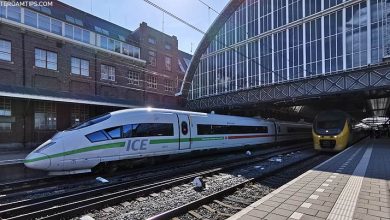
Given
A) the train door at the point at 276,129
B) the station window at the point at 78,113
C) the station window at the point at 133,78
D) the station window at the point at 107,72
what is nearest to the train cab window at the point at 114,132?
the station window at the point at 78,113

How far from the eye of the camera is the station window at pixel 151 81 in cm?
3819

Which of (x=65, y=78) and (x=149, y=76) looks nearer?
(x=65, y=78)

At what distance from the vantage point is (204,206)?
21.4 ft

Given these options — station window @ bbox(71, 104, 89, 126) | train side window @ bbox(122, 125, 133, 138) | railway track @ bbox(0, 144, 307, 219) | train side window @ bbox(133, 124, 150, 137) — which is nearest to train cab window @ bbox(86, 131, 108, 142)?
train side window @ bbox(122, 125, 133, 138)

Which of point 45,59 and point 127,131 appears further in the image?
point 45,59

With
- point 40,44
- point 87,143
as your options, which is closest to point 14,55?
point 40,44

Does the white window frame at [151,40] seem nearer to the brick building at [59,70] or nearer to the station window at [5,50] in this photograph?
the brick building at [59,70]

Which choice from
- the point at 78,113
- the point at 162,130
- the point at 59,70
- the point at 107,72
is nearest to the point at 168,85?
the point at 107,72

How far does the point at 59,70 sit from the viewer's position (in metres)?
27.0

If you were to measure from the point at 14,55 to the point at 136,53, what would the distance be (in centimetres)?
1556

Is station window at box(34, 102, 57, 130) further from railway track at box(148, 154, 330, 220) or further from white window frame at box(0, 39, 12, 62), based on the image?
railway track at box(148, 154, 330, 220)

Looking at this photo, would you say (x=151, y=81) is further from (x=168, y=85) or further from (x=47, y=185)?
(x=47, y=185)

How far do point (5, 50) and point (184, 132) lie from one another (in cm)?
1889

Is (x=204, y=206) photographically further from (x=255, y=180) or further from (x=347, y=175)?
(x=347, y=175)
